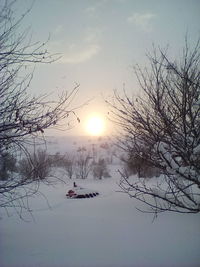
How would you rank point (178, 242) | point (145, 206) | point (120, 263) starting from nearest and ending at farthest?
point (120, 263) → point (178, 242) → point (145, 206)

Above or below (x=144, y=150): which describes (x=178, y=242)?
below

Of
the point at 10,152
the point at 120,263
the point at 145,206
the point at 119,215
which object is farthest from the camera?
the point at 145,206

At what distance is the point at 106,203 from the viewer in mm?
8633

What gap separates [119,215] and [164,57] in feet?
12.3

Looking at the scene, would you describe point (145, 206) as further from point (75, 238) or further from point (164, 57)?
point (164, 57)

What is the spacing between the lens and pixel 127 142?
25.9ft

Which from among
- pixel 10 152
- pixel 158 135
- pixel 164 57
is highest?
pixel 164 57

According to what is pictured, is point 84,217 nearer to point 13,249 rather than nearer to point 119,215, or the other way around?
point 119,215

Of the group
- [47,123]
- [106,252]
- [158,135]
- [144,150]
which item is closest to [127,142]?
[144,150]

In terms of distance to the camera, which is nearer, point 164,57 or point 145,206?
point 164,57

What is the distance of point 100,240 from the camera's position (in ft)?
16.9

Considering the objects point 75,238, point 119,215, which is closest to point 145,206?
point 119,215

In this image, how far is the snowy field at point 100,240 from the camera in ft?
14.4

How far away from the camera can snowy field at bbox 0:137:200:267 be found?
4379 mm
